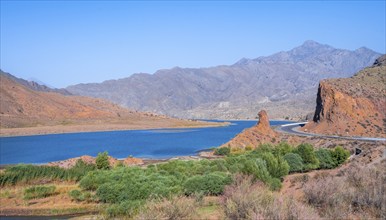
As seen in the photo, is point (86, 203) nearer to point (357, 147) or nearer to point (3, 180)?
point (3, 180)

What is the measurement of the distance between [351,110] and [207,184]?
54.4m

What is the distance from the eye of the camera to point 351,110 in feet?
262

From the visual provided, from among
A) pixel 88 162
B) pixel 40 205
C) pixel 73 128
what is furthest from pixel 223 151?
pixel 73 128

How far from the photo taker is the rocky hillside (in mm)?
76812

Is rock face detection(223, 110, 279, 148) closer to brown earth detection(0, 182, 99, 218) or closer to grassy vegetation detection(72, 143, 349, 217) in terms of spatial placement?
grassy vegetation detection(72, 143, 349, 217)

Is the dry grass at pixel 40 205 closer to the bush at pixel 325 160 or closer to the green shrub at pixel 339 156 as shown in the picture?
the bush at pixel 325 160

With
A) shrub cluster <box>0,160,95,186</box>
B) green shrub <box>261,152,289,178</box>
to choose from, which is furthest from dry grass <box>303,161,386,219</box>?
shrub cluster <box>0,160,95,186</box>

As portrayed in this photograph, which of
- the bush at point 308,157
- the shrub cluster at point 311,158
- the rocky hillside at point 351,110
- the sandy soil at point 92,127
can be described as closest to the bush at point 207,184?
the shrub cluster at point 311,158

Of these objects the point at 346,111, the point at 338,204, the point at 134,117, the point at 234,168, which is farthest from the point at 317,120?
the point at 134,117

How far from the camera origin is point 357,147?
5684cm

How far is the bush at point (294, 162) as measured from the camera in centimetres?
4406

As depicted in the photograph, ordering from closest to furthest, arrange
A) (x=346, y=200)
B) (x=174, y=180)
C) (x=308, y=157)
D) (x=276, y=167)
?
1. (x=346, y=200)
2. (x=174, y=180)
3. (x=276, y=167)
4. (x=308, y=157)

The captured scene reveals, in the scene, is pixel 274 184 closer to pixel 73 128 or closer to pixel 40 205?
pixel 40 205

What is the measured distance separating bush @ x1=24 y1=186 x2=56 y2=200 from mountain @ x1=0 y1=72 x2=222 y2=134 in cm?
9310
